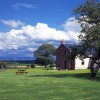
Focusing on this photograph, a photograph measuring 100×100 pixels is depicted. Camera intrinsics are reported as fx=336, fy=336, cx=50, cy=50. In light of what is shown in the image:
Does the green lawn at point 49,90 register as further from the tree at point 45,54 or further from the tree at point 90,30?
the tree at point 45,54

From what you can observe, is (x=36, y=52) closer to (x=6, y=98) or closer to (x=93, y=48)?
(x=93, y=48)

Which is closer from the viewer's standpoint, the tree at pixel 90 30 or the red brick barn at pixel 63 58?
the tree at pixel 90 30

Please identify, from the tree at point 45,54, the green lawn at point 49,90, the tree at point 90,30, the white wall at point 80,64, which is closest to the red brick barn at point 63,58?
the white wall at point 80,64

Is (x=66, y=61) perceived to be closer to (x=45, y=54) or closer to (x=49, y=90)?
(x=45, y=54)

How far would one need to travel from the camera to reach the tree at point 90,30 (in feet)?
173

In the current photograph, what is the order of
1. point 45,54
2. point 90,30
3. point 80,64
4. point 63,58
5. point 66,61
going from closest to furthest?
point 90,30 → point 80,64 → point 66,61 → point 63,58 → point 45,54

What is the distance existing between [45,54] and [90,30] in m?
72.8

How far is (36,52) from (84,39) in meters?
74.2

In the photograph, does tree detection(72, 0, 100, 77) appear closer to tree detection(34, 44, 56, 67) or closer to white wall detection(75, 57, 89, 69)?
white wall detection(75, 57, 89, 69)

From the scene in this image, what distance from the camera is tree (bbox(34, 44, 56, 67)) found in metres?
123

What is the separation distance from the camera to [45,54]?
125 m

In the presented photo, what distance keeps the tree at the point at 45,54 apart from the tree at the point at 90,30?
66.4m

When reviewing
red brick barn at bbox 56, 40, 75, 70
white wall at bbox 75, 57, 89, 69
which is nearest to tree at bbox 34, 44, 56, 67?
red brick barn at bbox 56, 40, 75, 70

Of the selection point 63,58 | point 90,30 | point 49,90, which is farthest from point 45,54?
point 49,90
